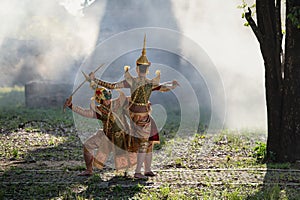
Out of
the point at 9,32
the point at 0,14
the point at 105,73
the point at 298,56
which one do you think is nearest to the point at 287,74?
the point at 298,56

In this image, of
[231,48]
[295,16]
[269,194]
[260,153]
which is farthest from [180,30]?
[269,194]

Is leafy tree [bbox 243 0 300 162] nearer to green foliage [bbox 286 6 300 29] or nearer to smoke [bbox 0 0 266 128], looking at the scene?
green foliage [bbox 286 6 300 29]

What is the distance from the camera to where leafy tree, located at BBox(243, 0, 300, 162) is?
31.2 ft

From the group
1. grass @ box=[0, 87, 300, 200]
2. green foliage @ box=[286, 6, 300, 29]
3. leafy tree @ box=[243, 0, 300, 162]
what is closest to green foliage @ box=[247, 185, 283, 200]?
grass @ box=[0, 87, 300, 200]

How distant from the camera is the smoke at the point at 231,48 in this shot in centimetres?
2198

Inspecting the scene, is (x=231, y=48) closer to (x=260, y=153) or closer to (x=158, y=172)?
(x=260, y=153)

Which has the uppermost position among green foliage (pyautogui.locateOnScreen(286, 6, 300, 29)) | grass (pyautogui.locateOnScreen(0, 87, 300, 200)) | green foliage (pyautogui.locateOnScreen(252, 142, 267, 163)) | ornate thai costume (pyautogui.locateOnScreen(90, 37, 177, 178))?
green foliage (pyautogui.locateOnScreen(286, 6, 300, 29))

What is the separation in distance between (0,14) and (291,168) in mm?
26348

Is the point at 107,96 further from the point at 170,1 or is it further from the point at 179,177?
the point at 170,1

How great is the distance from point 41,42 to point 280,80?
26850 millimetres

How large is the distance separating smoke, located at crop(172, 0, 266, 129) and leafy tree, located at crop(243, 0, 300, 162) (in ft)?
31.6

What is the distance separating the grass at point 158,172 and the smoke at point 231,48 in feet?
22.6

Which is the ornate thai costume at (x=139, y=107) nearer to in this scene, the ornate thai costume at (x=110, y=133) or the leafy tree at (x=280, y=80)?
the ornate thai costume at (x=110, y=133)

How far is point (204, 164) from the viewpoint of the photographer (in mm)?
10180
